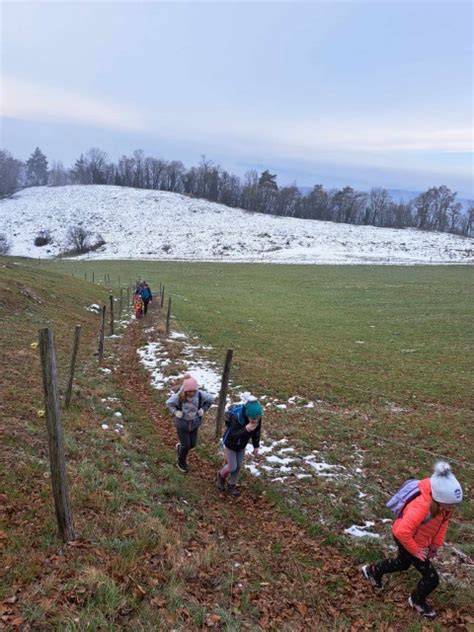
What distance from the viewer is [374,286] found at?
141 feet

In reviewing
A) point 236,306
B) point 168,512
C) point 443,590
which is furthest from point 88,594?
point 236,306

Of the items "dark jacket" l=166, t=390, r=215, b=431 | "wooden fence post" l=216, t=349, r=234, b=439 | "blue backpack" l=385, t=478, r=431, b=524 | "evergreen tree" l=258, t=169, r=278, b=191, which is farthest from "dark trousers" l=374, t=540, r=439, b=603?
"evergreen tree" l=258, t=169, r=278, b=191

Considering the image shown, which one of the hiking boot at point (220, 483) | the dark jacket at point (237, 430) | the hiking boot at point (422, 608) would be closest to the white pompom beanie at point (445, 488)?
the hiking boot at point (422, 608)

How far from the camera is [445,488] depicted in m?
4.73

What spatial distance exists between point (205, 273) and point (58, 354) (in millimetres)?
39513

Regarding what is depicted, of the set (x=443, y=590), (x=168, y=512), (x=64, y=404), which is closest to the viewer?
(x=443, y=590)

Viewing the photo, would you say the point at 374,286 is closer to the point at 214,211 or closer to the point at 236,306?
the point at 236,306

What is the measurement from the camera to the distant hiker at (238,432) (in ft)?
23.4

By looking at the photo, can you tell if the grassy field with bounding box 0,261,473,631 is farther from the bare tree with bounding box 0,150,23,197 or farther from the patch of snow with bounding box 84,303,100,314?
the bare tree with bounding box 0,150,23,197

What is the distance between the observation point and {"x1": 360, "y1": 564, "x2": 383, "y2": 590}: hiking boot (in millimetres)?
5633

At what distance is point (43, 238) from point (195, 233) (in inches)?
1107

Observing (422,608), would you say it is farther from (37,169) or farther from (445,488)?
(37,169)

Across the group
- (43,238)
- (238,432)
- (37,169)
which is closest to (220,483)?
(238,432)

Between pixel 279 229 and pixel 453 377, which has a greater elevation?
pixel 279 229
